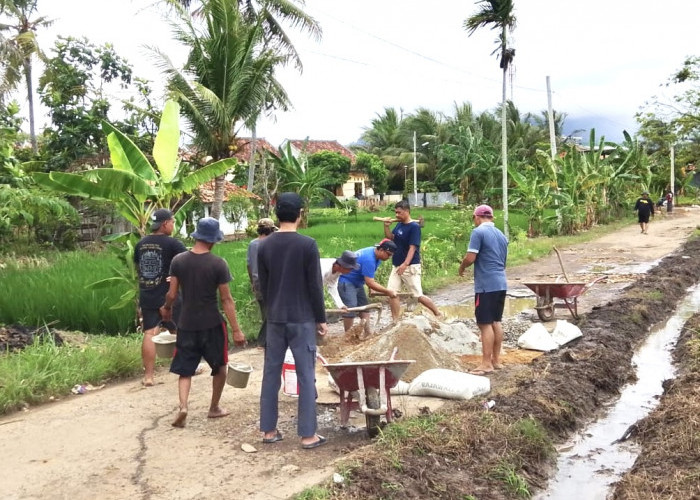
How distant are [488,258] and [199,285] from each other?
299cm

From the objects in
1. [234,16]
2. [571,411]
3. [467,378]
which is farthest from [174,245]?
[234,16]

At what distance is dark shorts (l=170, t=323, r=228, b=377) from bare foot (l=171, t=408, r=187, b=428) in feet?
0.91

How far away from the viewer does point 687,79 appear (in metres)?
27.4

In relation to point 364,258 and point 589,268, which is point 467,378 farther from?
point 589,268

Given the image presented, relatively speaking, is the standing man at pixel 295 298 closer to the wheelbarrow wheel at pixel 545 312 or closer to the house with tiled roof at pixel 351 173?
the wheelbarrow wheel at pixel 545 312

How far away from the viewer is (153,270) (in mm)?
6277

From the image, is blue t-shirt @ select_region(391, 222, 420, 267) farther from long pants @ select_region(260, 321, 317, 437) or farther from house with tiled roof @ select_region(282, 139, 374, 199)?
house with tiled roof @ select_region(282, 139, 374, 199)

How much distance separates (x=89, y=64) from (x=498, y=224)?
14.9m

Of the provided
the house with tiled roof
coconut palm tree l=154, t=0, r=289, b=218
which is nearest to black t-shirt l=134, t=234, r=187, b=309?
coconut palm tree l=154, t=0, r=289, b=218

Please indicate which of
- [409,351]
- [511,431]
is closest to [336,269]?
[409,351]

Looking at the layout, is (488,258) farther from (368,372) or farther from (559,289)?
(559,289)

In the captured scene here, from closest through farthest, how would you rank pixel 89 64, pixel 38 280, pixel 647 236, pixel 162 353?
1. pixel 162 353
2. pixel 38 280
3. pixel 89 64
4. pixel 647 236

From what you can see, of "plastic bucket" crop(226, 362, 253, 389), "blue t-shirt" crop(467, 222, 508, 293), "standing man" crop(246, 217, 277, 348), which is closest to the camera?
"plastic bucket" crop(226, 362, 253, 389)

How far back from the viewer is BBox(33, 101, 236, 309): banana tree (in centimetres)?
750
